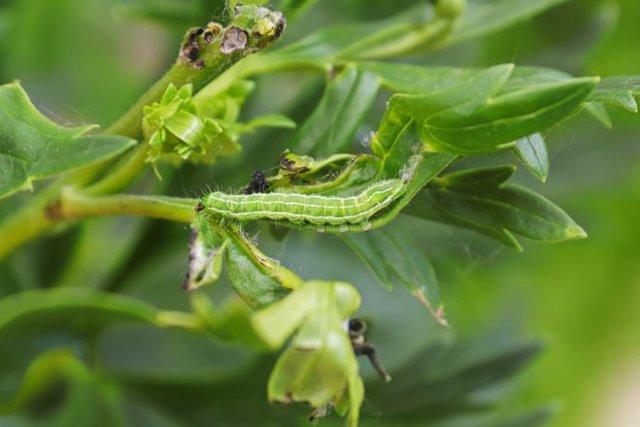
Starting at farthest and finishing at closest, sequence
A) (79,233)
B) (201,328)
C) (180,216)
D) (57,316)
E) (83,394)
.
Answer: (79,233) < (83,394) < (57,316) < (180,216) < (201,328)

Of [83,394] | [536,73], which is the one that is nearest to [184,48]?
[536,73]

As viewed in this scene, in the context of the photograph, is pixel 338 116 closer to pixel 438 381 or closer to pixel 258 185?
pixel 258 185

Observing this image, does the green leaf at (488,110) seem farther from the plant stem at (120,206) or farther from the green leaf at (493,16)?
the green leaf at (493,16)

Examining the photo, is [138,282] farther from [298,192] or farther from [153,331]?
[298,192]

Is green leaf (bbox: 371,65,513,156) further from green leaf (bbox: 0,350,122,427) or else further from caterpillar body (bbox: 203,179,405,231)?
green leaf (bbox: 0,350,122,427)

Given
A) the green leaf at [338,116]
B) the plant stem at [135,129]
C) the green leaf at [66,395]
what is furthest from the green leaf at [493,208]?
the green leaf at [66,395]
